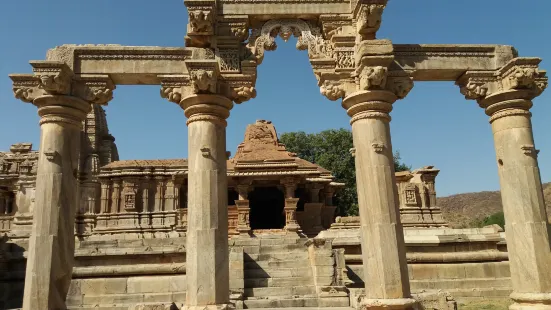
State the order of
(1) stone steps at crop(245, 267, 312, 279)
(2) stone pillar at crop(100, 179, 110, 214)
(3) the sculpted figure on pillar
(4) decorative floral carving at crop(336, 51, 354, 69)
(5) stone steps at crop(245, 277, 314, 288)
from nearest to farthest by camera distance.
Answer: (3) the sculpted figure on pillar
(4) decorative floral carving at crop(336, 51, 354, 69)
(5) stone steps at crop(245, 277, 314, 288)
(1) stone steps at crop(245, 267, 312, 279)
(2) stone pillar at crop(100, 179, 110, 214)

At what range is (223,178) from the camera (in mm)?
6910

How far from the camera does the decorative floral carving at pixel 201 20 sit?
7.01 meters

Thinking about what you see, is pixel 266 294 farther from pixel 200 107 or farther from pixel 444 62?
pixel 444 62

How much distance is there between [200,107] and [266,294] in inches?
231

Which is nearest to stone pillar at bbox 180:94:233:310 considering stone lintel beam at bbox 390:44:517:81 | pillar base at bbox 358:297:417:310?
pillar base at bbox 358:297:417:310

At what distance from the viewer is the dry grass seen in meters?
10.2

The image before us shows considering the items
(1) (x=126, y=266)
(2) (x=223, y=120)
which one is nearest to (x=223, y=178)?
(2) (x=223, y=120)

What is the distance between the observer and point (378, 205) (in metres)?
6.66

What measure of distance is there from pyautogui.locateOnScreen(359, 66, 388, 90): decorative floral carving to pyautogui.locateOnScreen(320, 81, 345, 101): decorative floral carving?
42 cm

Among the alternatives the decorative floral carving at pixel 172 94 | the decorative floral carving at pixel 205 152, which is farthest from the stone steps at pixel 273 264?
the decorative floral carving at pixel 172 94

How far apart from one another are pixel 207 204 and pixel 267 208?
19170 mm

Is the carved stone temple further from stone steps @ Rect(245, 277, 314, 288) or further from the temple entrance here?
the temple entrance

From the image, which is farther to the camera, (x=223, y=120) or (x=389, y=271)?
(x=223, y=120)

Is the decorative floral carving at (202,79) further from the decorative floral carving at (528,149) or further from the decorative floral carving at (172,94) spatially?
the decorative floral carving at (528,149)
